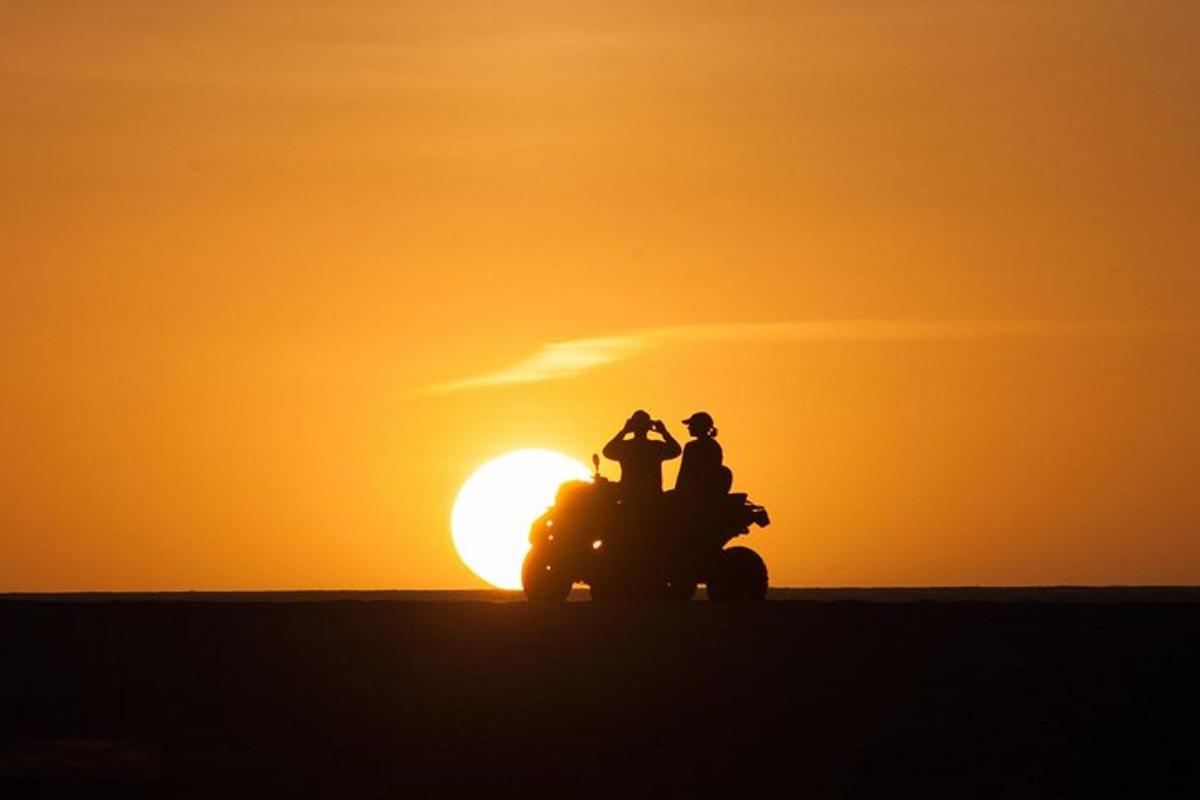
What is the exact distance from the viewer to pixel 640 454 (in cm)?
3716

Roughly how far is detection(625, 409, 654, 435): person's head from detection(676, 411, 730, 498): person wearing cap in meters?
0.62

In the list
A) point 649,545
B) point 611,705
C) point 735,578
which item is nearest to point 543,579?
point 649,545

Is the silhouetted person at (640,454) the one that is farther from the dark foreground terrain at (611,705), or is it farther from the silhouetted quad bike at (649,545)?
the dark foreground terrain at (611,705)

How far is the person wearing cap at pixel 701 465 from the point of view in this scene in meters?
36.9

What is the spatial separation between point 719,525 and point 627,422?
1983 millimetres

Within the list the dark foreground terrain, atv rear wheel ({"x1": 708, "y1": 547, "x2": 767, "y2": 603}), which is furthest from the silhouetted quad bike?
the dark foreground terrain

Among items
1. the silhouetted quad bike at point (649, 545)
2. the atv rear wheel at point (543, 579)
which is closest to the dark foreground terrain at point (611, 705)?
the silhouetted quad bike at point (649, 545)

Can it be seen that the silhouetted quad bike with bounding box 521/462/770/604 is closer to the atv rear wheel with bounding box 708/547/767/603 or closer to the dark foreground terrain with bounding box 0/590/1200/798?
the atv rear wheel with bounding box 708/547/767/603

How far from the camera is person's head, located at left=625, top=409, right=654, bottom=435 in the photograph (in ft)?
122

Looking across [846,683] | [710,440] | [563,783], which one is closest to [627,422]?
[710,440]

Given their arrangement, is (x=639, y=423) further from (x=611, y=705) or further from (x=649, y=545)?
(x=611, y=705)

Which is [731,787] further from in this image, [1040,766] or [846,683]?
[846,683]

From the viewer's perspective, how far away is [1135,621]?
97.5 feet

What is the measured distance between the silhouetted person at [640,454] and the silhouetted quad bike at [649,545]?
222 millimetres
